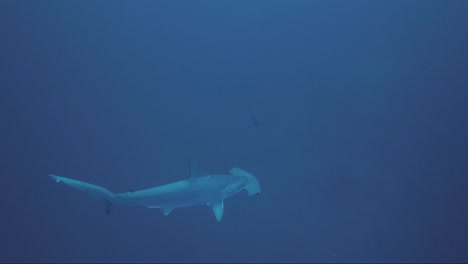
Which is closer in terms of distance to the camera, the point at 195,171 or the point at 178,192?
the point at 178,192

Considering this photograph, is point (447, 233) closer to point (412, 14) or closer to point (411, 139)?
point (411, 139)

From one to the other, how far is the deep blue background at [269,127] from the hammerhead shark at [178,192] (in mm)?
4165

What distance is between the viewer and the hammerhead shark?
201 inches

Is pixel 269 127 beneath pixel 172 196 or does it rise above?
above

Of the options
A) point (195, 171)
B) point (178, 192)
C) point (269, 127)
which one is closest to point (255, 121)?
point (269, 127)

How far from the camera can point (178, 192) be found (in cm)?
521

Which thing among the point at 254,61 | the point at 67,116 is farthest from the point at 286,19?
the point at 67,116

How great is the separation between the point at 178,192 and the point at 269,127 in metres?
5.12

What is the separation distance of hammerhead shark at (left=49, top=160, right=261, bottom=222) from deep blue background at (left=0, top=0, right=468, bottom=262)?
4165 millimetres

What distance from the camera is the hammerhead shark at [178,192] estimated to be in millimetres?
5113

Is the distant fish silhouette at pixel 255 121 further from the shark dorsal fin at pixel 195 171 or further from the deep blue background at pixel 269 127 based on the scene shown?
the shark dorsal fin at pixel 195 171

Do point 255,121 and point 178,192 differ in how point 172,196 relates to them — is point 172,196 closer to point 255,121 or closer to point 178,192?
point 178,192

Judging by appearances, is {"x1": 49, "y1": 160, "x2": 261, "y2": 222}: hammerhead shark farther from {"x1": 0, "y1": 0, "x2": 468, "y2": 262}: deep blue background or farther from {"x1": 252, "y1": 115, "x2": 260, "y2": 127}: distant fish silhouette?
{"x1": 0, "y1": 0, "x2": 468, "y2": 262}: deep blue background

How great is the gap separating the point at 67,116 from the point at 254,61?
4.01 m
